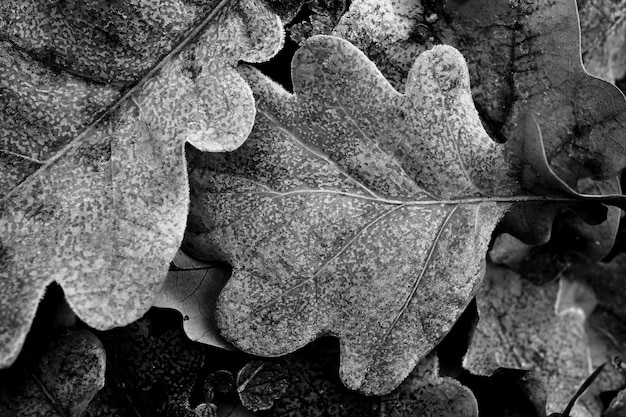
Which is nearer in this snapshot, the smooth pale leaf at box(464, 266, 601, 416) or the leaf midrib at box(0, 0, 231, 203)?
the leaf midrib at box(0, 0, 231, 203)

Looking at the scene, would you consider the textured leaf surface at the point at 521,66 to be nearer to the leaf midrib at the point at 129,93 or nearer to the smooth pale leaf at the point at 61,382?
the leaf midrib at the point at 129,93

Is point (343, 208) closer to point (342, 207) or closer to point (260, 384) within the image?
point (342, 207)

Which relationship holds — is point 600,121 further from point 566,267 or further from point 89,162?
point 89,162

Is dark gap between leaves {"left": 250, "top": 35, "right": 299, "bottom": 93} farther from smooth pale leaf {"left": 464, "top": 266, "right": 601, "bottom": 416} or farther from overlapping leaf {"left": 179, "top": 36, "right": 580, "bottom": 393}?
smooth pale leaf {"left": 464, "top": 266, "right": 601, "bottom": 416}

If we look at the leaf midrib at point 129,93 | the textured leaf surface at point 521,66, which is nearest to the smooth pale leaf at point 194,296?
the leaf midrib at point 129,93

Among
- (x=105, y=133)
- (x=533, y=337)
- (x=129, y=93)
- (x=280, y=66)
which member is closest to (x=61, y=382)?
(x=105, y=133)

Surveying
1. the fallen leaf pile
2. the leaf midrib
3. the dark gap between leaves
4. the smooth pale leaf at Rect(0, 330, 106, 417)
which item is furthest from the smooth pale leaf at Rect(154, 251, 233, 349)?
the dark gap between leaves
